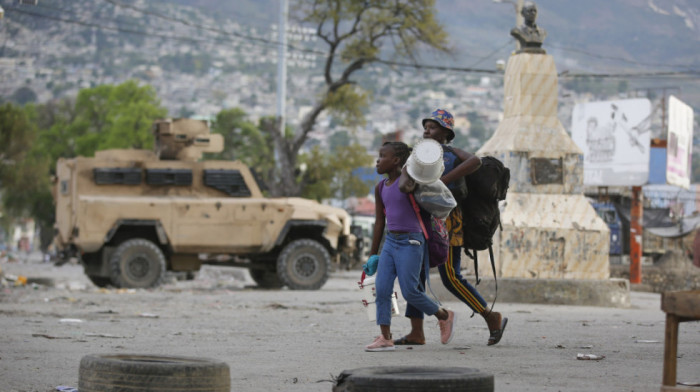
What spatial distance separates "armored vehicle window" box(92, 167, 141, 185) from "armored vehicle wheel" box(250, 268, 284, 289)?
3.24 meters

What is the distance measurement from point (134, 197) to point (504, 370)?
1350 centimetres

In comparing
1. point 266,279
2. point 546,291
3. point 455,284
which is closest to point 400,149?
point 455,284

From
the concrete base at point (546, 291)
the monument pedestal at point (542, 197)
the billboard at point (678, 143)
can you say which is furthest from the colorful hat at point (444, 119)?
the billboard at point (678, 143)

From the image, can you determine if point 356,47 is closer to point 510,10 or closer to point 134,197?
point 510,10

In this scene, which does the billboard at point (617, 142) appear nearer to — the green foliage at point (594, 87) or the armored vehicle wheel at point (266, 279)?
the armored vehicle wheel at point (266, 279)

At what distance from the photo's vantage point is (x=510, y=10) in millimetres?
35594

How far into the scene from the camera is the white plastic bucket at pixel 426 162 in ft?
23.2

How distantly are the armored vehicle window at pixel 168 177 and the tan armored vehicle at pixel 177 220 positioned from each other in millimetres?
18

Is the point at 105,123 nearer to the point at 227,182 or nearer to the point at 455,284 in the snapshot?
the point at 227,182

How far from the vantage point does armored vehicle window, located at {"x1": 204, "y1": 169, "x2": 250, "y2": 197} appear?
19844 mm

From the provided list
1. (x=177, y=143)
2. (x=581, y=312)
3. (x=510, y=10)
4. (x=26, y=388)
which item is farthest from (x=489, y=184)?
(x=510, y=10)

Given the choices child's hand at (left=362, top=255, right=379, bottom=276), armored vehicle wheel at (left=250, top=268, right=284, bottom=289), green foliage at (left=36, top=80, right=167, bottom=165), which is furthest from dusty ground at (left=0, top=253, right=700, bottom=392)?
green foliage at (left=36, top=80, right=167, bottom=165)

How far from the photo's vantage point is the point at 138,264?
18.7 metres

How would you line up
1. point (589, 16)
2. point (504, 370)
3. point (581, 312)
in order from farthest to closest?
point (589, 16)
point (581, 312)
point (504, 370)
